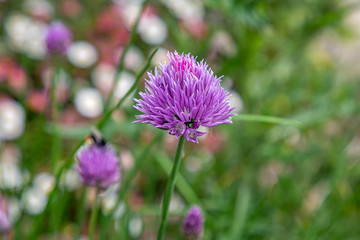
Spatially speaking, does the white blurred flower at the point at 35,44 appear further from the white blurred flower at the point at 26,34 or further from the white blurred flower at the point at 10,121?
the white blurred flower at the point at 10,121

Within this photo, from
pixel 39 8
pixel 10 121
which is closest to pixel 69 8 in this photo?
pixel 39 8

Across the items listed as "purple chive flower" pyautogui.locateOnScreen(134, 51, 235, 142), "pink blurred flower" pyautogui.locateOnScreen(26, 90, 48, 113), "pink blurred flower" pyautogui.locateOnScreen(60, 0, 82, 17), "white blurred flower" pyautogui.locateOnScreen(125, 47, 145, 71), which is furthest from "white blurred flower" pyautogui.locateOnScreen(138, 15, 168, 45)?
"purple chive flower" pyautogui.locateOnScreen(134, 51, 235, 142)

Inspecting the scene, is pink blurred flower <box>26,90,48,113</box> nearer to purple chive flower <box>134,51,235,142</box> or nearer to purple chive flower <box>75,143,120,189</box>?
purple chive flower <box>75,143,120,189</box>

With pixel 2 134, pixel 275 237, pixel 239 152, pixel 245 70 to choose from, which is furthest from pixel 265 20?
pixel 2 134

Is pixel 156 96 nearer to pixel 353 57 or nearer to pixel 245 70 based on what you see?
pixel 245 70

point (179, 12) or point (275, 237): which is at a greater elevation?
point (179, 12)

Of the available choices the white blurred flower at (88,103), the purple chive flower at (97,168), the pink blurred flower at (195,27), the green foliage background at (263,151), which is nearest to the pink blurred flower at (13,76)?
the white blurred flower at (88,103)

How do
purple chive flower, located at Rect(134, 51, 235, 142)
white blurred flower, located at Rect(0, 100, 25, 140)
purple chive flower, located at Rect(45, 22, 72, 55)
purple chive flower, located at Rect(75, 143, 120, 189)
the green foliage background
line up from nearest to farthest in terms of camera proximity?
purple chive flower, located at Rect(134, 51, 235, 142) → purple chive flower, located at Rect(75, 143, 120, 189) → purple chive flower, located at Rect(45, 22, 72, 55) → the green foliage background → white blurred flower, located at Rect(0, 100, 25, 140)
